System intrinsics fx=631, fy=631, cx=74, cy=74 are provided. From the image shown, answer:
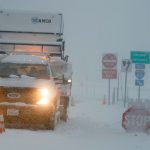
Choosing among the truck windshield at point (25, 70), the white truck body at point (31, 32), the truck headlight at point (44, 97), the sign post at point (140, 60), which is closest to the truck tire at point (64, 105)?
the white truck body at point (31, 32)

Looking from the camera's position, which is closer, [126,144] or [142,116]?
[126,144]

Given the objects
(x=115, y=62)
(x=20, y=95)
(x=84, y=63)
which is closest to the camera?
(x=20, y=95)

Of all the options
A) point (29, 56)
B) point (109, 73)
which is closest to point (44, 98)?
point (29, 56)

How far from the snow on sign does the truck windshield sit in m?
14.3

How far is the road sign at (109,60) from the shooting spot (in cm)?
3216

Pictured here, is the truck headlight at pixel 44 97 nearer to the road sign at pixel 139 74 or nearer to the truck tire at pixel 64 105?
the truck tire at pixel 64 105

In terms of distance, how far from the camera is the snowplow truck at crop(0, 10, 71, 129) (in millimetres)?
16094

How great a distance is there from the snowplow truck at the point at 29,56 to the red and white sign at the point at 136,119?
2.00 metres

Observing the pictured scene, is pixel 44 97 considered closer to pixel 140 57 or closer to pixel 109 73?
pixel 140 57

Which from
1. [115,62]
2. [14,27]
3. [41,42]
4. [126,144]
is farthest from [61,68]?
[115,62]

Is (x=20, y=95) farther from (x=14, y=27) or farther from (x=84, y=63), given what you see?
Answer: (x=84, y=63)

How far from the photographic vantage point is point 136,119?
17750 mm

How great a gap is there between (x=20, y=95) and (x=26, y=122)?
0.72m

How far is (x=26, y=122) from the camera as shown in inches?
638
